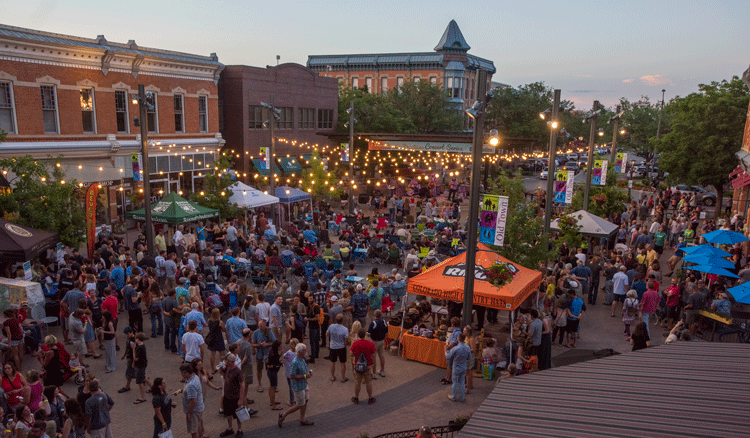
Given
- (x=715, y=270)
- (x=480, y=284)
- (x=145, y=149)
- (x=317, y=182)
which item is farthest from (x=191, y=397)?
(x=317, y=182)

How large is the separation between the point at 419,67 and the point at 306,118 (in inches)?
1133

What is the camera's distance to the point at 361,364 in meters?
9.92

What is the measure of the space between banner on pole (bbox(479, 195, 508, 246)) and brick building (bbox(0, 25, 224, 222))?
43.1 feet

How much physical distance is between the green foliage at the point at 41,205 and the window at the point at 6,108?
17.6 feet

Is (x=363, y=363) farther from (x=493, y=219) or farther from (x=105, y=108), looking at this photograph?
(x=105, y=108)

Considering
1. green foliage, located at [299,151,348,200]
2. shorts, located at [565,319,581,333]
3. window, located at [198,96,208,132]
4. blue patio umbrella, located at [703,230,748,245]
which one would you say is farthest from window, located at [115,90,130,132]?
blue patio umbrella, located at [703,230,748,245]

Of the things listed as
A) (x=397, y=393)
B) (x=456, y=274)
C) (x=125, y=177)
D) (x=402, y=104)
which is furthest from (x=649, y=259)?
(x=402, y=104)

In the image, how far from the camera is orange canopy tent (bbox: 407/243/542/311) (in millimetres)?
11664

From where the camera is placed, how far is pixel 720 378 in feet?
15.7

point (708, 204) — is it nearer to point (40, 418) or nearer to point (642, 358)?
point (642, 358)

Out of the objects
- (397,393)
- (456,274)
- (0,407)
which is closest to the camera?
(0,407)

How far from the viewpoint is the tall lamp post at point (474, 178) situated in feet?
33.4

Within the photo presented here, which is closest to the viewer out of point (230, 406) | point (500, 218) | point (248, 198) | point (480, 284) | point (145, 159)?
point (230, 406)

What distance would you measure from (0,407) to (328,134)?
104 feet
